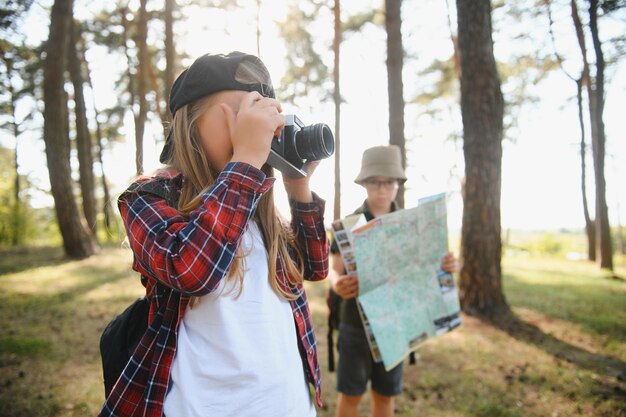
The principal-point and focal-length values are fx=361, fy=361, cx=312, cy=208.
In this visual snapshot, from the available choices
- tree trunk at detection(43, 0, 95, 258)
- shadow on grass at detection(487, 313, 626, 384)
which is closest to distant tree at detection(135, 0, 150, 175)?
tree trunk at detection(43, 0, 95, 258)

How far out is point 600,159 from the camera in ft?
27.3

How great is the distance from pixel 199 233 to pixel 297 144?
1.21 ft

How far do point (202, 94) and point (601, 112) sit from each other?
9895mm

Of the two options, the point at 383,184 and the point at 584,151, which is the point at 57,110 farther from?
→ the point at 584,151

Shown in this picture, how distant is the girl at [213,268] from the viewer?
81 cm

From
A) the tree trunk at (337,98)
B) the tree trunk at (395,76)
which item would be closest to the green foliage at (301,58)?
the tree trunk at (337,98)

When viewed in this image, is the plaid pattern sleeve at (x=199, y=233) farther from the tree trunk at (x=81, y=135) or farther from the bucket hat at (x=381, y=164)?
the tree trunk at (x=81, y=135)

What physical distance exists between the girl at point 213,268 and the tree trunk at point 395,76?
168 inches

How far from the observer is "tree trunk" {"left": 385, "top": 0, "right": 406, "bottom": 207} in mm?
5309

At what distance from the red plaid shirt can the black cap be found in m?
0.21

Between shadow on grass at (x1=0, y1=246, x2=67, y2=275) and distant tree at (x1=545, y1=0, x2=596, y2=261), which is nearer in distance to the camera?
shadow on grass at (x1=0, y1=246, x2=67, y2=275)

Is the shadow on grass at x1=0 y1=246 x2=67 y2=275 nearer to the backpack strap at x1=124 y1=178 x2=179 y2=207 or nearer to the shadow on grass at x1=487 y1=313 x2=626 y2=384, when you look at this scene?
the backpack strap at x1=124 y1=178 x2=179 y2=207

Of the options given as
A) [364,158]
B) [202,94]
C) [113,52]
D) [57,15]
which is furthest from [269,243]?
[113,52]

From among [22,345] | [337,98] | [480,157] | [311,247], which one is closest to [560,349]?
[480,157]
